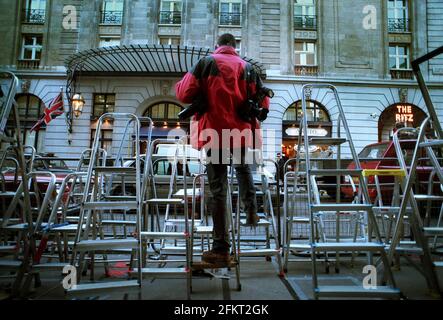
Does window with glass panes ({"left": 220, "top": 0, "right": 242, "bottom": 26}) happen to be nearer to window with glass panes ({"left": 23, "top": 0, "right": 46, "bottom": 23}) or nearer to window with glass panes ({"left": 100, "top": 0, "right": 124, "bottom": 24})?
window with glass panes ({"left": 100, "top": 0, "right": 124, "bottom": 24})

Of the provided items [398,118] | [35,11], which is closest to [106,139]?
[35,11]

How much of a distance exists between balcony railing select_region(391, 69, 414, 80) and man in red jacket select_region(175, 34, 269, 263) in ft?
60.4

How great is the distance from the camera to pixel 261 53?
1791cm

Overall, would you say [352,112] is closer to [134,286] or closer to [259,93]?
[259,93]

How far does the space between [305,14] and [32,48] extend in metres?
15.4

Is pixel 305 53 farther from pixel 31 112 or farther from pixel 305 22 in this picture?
pixel 31 112

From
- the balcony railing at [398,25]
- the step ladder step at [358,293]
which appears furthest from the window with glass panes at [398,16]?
the step ladder step at [358,293]

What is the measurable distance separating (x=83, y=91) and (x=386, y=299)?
719 inches

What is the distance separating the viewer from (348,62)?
1780 centimetres

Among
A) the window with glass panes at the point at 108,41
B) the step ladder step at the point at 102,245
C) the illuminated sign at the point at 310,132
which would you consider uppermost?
the window with glass panes at the point at 108,41

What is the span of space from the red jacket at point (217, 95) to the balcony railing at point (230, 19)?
16.8m

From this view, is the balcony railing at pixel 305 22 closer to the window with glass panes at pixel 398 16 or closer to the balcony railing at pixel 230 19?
the balcony railing at pixel 230 19

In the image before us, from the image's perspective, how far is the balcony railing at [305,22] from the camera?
60.2 ft
